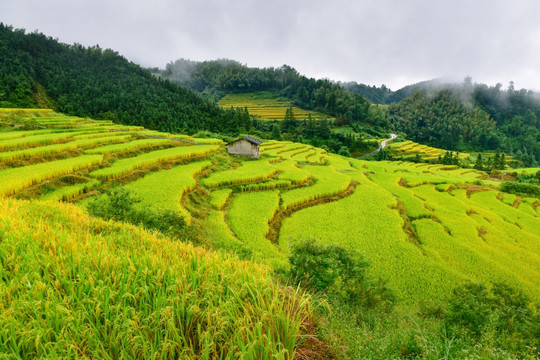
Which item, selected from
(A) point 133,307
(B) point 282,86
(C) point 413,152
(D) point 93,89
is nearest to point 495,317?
(A) point 133,307

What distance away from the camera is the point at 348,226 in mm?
14656

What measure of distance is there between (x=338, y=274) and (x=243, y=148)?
82.9 feet

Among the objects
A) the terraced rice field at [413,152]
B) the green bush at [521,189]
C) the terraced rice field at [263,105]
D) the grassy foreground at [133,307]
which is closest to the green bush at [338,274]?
the grassy foreground at [133,307]

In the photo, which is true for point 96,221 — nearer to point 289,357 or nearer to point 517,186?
point 289,357

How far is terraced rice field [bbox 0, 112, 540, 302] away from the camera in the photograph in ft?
→ 36.2

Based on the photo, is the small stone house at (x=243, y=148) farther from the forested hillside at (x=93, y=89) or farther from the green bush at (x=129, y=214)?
the forested hillside at (x=93, y=89)

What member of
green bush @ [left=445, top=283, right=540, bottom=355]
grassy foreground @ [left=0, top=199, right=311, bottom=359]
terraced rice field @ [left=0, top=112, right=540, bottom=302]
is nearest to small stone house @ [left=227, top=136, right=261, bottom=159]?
terraced rice field @ [left=0, top=112, right=540, bottom=302]

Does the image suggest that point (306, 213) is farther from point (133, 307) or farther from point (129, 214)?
point (133, 307)

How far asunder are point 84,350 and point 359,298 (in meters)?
6.88

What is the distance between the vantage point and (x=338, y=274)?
7148 millimetres

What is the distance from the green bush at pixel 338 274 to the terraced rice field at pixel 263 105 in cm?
9166

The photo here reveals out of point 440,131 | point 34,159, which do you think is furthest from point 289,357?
point 440,131

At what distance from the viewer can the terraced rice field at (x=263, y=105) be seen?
101213 mm

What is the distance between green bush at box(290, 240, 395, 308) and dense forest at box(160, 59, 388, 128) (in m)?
95.8
